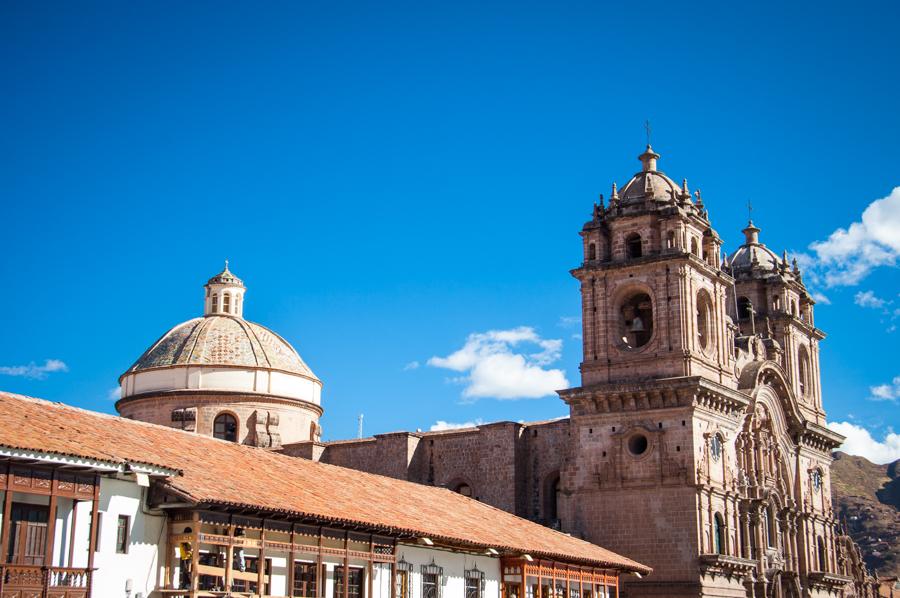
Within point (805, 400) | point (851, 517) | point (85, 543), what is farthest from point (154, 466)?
point (851, 517)

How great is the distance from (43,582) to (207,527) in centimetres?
383

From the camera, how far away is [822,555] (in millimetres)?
49375

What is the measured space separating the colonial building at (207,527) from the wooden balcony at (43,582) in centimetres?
2

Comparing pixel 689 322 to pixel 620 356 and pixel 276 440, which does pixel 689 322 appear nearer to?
pixel 620 356

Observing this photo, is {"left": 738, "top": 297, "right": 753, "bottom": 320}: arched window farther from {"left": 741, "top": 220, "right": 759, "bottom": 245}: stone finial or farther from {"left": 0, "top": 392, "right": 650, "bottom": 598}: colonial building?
{"left": 0, "top": 392, "right": 650, "bottom": 598}: colonial building

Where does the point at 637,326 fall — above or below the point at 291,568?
above

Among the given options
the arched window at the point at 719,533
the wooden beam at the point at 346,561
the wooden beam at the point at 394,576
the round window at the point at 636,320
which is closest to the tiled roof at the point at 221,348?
the round window at the point at 636,320

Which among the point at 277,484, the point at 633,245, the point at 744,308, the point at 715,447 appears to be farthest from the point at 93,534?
the point at 744,308

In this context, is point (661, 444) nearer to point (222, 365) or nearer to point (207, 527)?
point (222, 365)

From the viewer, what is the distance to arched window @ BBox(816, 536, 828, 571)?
161 feet

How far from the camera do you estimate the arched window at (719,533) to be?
133 feet

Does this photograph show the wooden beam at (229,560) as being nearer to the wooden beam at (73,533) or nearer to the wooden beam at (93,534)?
the wooden beam at (93,534)

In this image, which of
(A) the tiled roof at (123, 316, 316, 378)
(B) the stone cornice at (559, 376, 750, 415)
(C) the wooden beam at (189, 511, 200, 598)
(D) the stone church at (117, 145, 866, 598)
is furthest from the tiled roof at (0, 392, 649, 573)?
(A) the tiled roof at (123, 316, 316, 378)

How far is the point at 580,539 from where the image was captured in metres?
39.9
